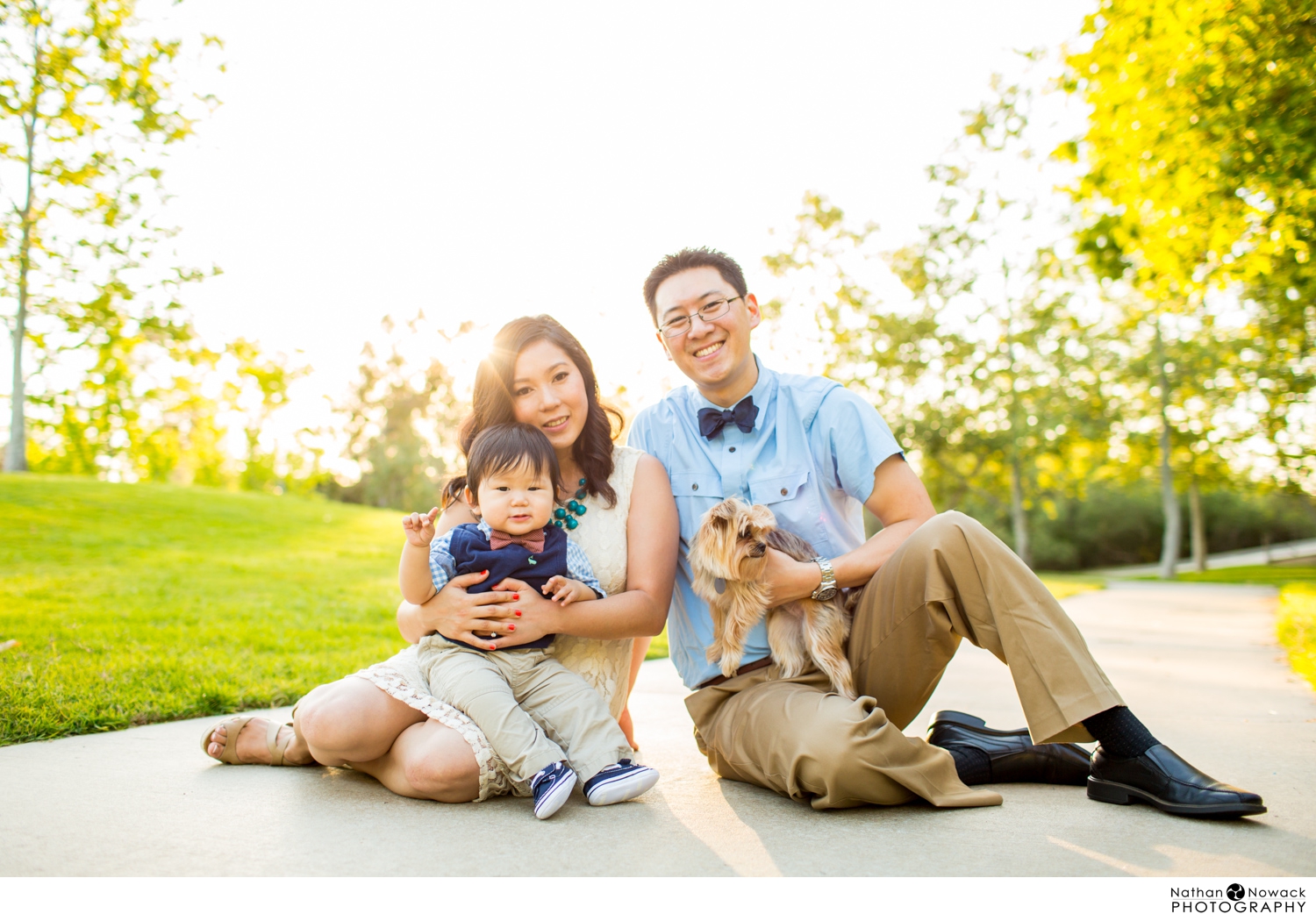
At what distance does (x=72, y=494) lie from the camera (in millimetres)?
13641

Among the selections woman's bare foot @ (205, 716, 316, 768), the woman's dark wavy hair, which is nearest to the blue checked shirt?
the woman's dark wavy hair

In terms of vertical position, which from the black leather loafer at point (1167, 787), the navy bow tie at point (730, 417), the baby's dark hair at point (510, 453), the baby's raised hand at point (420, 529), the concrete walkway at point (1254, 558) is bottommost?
the concrete walkway at point (1254, 558)

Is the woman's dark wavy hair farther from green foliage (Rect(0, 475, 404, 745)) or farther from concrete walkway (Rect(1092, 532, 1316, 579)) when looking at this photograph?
concrete walkway (Rect(1092, 532, 1316, 579))

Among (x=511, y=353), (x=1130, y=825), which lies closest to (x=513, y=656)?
(x=511, y=353)

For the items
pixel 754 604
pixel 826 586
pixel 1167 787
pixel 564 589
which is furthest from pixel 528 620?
pixel 1167 787

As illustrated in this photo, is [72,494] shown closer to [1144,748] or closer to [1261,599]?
[1144,748]

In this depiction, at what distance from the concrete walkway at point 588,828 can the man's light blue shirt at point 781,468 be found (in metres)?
0.56

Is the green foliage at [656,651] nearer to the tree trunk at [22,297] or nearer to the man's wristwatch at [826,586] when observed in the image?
the man's wristwatch at [826,586]

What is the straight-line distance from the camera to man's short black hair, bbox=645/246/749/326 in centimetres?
345

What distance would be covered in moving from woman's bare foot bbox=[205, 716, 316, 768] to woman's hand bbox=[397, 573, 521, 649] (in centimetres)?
74

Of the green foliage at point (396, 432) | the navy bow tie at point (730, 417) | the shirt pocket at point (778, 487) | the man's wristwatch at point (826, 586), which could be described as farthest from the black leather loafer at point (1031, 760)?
the green foliage at point (396, 432)

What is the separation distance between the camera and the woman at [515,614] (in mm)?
2758

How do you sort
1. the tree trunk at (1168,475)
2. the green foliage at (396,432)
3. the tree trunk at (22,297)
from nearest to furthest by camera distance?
1. the tree trunk at (22,297)
2. the tree trunk at (1168,475)
3. the green foliage at (396,432)

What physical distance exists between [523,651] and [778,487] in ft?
3.83
